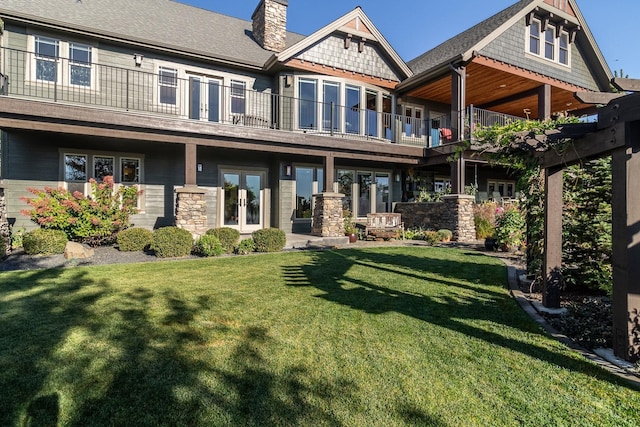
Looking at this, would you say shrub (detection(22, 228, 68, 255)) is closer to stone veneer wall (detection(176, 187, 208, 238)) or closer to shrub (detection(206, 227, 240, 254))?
stone veneer wall (detection(176, 187, 208, 238))

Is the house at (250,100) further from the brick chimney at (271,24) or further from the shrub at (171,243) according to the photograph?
the shrub at (171,243)

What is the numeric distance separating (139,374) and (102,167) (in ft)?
35.1

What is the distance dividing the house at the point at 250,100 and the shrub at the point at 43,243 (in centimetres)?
260

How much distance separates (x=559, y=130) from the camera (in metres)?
3.74

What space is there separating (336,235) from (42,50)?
36.1 ft

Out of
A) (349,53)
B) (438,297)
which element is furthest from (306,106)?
(438,297)

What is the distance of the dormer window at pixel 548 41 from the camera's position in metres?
14.2

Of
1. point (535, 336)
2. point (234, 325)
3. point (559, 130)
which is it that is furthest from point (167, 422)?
point (559, 130)

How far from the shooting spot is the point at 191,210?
9.47 metres

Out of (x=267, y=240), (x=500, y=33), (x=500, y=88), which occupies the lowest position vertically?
(x=267, y=240)

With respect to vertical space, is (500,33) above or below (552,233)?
above

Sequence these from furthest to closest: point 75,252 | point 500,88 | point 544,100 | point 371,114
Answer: point 500,88 → point 371,114 → point 544,100 → point 75,252

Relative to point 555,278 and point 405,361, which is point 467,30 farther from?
point 405,361

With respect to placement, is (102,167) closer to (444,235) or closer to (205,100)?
(205,100)
